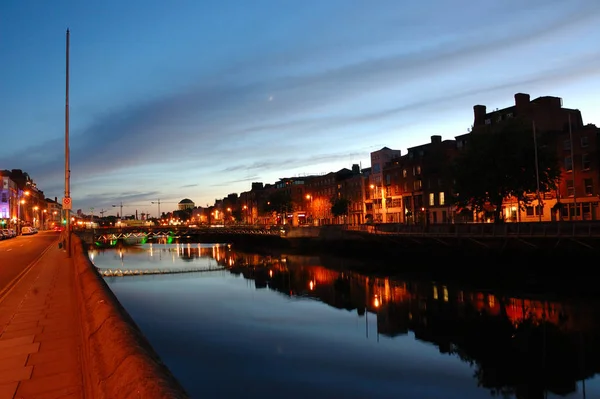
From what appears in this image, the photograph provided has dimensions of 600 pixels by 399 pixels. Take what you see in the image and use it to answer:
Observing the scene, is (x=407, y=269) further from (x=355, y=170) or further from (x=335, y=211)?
(x=355, y=170)

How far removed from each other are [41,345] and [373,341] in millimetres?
17932

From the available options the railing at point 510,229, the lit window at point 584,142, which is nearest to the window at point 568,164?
the lit window at point 584,142

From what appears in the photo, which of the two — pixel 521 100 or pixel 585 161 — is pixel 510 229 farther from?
pixel 521 100

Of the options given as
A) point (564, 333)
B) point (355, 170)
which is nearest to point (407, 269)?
point (564, 333)

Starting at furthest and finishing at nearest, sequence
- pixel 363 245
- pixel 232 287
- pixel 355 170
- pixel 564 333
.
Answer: pixel 355 170, pixel 363 245, pixel 232 287, pixel 564 333

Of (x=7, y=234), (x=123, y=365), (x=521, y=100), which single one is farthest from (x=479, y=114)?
(x=123, y=365)

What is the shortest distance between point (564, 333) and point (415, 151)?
7638cm

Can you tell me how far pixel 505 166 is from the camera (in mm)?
57469

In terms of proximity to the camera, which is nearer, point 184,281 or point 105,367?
point 105,367

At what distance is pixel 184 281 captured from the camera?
1970 inches

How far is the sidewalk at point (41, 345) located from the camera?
282 inches

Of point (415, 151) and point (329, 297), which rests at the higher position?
point (415, 151)

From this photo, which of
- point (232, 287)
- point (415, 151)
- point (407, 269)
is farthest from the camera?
point (415, 151)

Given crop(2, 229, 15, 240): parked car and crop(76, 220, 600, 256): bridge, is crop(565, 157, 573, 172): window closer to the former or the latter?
crop(76, 220, 600, 256): bridge
